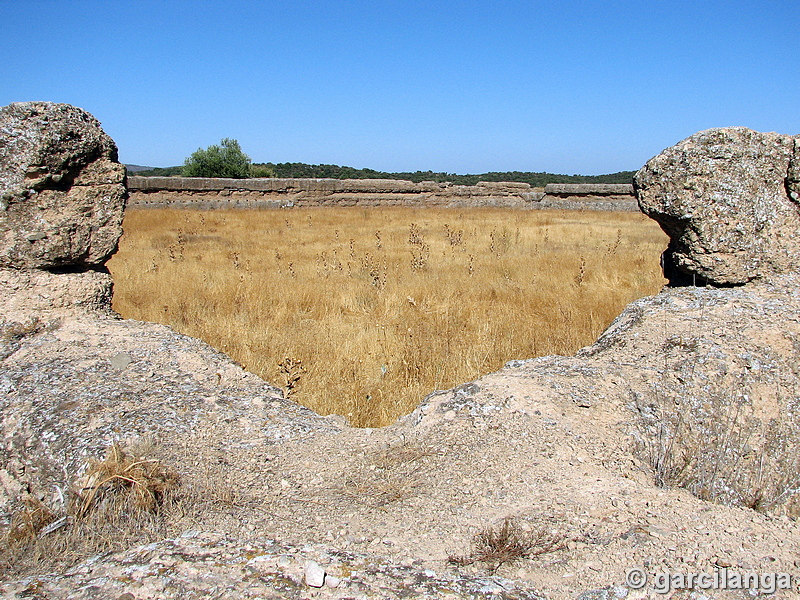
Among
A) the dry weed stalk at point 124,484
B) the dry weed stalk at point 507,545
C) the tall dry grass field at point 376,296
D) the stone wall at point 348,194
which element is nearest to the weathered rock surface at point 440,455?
the dry weed stalk at point 507,545

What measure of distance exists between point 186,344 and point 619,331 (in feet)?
9.71

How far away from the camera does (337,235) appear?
40.8 feet

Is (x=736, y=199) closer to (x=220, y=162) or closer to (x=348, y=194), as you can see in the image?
(x=348, y=194)

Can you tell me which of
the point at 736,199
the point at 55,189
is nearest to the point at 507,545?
the point at 736,199

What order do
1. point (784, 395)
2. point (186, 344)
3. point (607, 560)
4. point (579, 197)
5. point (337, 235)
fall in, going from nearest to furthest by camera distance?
point (607, 560) < point (784, 395) < point (186, 344) < point (337, 235) < point (579, 197)

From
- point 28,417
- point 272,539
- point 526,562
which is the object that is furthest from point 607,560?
point 28,417

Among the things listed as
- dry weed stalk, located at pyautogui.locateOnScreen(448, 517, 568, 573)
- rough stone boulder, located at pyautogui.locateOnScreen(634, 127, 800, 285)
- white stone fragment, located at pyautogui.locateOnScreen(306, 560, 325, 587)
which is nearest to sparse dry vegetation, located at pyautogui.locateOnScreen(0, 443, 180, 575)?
white stone fragment, located at pyautogui.locateOnScreen(306, 560, 325, 587)

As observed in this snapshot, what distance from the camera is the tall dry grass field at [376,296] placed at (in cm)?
508

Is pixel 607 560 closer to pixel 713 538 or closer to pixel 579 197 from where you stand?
pixel 713 538

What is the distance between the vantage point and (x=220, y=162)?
1405 inches

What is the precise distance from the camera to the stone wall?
1633 centimetres

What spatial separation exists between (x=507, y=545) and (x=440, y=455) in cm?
83

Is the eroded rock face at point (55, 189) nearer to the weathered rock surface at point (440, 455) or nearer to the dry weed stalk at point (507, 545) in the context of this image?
the weathered rock surface at point (440, 455)

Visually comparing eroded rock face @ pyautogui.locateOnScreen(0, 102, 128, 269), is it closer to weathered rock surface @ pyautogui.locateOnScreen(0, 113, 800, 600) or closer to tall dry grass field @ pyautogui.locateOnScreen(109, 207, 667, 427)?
weathered rock surface @ pyautogui.locateOnScreen(0, 113, 800, 600)
